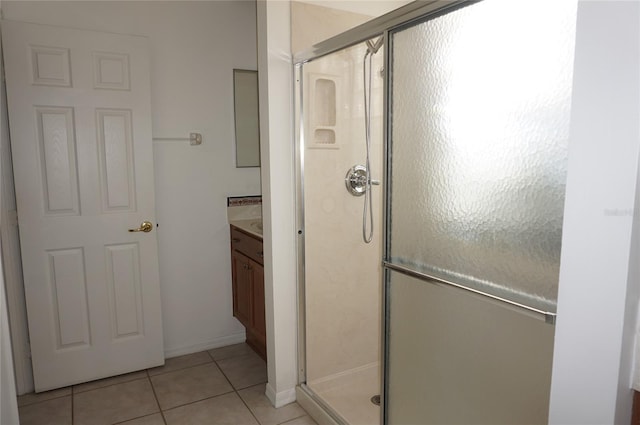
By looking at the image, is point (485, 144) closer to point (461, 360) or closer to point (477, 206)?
point (477, 206)

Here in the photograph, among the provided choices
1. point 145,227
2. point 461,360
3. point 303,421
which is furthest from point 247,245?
point 461,360

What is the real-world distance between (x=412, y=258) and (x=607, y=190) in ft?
3.30

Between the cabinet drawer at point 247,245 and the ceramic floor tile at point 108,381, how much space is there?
3.22 ft

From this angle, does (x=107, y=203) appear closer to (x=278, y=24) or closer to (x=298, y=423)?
(x=278, y=24)

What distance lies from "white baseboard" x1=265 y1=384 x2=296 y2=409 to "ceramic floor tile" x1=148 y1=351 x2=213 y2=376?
0.67m

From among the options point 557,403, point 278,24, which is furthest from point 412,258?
point 278,24

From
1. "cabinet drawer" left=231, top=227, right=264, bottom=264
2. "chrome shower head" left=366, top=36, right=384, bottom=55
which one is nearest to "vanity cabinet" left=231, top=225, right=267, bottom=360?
"cabinet drawer" left=231, top=227, right=264, bottom=264

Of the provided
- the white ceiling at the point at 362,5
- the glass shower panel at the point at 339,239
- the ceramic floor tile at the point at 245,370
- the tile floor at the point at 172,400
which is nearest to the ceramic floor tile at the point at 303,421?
the tile floor at the point at 172,400

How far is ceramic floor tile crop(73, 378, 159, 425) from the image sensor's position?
2.20m

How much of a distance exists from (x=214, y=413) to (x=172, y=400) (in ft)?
0.96

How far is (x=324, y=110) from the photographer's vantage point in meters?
2.26

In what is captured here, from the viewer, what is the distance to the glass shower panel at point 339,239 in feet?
7.24

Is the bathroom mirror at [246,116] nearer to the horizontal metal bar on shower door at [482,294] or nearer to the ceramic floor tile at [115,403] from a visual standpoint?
the ceramic floor tile at [115,403]

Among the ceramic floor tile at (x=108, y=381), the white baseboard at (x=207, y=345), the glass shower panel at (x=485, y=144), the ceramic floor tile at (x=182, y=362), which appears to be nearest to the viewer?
the glass shower panel at (x=485, y=144)
